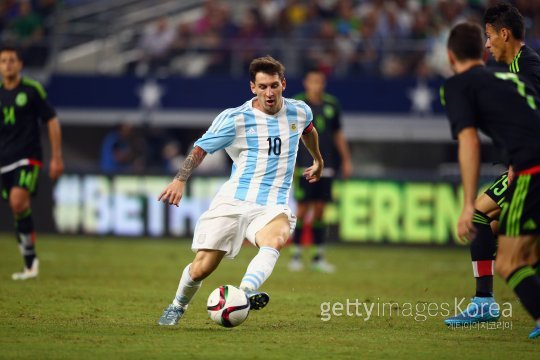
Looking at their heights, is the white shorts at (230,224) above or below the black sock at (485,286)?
above

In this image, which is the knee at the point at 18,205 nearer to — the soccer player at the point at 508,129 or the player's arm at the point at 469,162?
the soccer player at the point at 508,129

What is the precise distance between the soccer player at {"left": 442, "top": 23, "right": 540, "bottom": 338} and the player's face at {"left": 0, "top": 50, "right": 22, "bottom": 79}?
718cm

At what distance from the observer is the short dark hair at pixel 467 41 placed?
22.9 feet

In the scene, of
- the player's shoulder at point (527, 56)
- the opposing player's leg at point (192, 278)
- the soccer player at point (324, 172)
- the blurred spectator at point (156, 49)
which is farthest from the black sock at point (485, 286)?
the blurred spectator at point (156, 49)

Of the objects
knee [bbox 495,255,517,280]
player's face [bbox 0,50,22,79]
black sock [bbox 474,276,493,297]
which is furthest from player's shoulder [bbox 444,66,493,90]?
player's face [bbox 0,50,22,79]

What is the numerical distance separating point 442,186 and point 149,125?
7.84m

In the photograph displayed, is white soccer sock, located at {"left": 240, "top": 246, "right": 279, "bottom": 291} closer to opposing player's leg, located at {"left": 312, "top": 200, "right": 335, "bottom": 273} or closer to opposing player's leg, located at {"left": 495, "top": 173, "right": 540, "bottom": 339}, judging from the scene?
opposing player's leg, located at {"left": 495, "top": 173, "right": 540, "bottom": 339}

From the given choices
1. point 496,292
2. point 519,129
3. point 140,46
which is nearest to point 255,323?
point 519,129

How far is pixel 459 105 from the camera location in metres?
6.96

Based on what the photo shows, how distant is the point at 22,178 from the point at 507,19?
667 centimetres

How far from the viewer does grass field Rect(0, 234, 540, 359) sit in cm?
740

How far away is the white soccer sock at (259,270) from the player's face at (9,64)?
18.9ft

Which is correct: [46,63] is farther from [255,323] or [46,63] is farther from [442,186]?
[255,323]

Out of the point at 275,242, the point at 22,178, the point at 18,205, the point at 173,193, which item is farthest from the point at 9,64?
the point at 275,242
